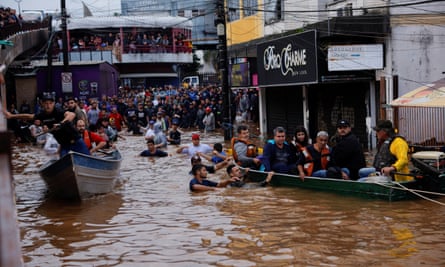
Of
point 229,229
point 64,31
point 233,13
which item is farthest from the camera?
point 233,13

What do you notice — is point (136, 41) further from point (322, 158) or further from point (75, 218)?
point (75, 218)

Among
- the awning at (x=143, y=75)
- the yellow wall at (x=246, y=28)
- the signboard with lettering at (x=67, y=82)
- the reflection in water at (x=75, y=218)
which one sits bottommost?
the reflection in water at (x=75, y=218)

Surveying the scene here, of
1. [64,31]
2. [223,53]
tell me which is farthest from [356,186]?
[64,31]

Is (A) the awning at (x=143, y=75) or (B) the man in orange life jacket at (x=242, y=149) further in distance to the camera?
(A) the awning at (x=143, y=75)

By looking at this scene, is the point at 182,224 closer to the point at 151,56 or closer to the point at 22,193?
the point at 22,193

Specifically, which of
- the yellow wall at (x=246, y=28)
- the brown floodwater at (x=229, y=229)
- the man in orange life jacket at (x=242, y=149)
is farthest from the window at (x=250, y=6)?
the brown floodwater at (x=229, y=229)

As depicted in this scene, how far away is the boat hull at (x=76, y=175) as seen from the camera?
1322 centimetres

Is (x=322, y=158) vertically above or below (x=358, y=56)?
below

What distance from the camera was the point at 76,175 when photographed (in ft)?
43.8

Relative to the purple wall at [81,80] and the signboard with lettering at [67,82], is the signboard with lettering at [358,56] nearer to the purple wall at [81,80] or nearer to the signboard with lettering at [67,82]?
the signboard with lettering at [67,82]

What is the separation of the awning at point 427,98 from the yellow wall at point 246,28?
1523cm

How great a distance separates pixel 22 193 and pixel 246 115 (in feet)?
77.9

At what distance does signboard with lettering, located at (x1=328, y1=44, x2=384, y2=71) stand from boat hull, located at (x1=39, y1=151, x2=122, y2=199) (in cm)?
846

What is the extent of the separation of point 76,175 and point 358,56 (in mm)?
10077
